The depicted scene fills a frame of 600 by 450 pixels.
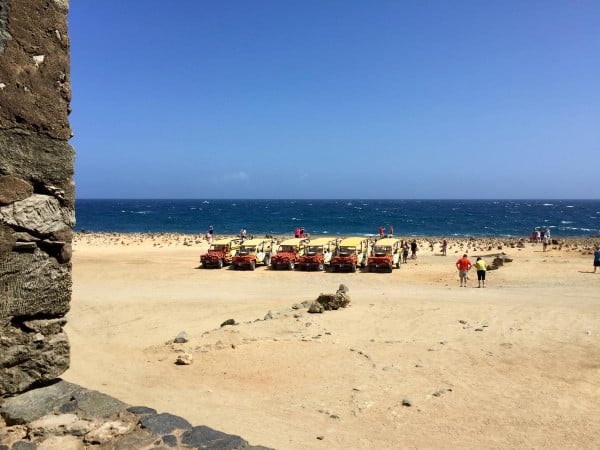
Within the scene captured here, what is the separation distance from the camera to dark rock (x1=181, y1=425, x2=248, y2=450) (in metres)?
4.08

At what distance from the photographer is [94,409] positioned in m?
4.39

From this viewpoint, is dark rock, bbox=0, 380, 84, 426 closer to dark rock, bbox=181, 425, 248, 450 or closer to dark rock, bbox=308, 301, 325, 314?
dark rock, bbox=181, 425, 248, 450

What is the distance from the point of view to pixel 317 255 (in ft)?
88.0

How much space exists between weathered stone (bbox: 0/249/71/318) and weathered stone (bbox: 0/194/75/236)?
0.23m

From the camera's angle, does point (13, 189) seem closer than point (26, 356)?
Yes

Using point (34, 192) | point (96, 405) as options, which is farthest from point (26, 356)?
point (34, 192)

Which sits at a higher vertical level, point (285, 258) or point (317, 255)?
point (317, 255)

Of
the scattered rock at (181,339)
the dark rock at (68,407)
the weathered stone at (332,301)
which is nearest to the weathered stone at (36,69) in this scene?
the dark rock at (68,407)

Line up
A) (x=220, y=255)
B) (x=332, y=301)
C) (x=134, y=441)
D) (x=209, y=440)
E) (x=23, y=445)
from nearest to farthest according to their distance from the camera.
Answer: (x=23, y=445) → (x=134, y=441) → (x=209, y=440) → (x=332, y=301) → (x=220, y=255)

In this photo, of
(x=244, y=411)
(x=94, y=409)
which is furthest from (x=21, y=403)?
(x=244, y=411)

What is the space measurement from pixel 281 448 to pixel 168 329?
26.8ft

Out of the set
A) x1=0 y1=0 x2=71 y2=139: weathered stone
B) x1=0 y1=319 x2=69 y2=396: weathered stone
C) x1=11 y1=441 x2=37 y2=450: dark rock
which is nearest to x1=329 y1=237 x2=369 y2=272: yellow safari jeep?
x1=0 y1=319 x2=69 y2=396: weathered stone

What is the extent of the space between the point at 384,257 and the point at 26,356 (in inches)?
891

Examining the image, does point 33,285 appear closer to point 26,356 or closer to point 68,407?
point 26,356
